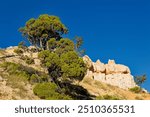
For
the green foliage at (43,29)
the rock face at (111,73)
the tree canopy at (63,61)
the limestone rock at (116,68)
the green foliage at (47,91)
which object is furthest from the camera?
the limestone rock at (116,68)

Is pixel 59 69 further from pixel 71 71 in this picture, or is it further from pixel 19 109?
pixel 19 109

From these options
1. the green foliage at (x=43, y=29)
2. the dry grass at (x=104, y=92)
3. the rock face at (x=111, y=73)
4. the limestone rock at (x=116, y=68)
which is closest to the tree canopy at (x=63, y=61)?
the green foliage at (x=43, y=29)

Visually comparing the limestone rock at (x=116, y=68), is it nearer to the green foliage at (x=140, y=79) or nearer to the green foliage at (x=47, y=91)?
the green foliage at (x=140, y=79)

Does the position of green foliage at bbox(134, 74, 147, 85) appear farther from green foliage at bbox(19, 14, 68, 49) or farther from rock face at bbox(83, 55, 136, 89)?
green foliage at bbox(19, 14, 68, 49)

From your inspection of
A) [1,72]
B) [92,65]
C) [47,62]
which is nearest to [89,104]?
[47,62]

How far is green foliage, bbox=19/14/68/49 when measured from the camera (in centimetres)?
4406

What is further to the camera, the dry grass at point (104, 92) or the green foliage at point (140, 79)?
the green foliage at point (140, 79)

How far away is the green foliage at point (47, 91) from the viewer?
122 feet

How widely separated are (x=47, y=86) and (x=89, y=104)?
2763 cm

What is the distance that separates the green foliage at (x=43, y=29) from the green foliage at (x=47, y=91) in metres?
6.84

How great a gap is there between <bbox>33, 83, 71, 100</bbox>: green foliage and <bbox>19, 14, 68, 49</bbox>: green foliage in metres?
6.84

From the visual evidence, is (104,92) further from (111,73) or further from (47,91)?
(111,73)

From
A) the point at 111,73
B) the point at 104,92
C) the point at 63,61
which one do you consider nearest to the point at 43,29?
the point at 63,61

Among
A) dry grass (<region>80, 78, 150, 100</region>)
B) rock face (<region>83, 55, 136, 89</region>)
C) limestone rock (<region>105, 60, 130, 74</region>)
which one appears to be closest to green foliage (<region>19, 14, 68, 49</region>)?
dry grass (<region>80, 78, 150, 100</region>)
